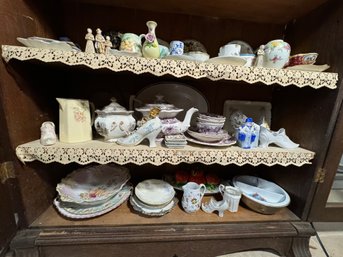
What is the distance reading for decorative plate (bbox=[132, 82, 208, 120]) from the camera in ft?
2.37

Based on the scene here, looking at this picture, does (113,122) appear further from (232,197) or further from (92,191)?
(232,197)

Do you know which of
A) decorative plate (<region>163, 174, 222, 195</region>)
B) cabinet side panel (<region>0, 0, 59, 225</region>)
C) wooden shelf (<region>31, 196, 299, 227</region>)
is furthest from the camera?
decorative plate (<region>163, 174, 222, 195</region>)

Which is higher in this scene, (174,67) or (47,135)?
(174,67)

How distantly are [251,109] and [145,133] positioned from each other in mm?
535

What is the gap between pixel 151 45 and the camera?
51cm

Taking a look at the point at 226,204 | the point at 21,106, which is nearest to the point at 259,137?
the point at 226,204

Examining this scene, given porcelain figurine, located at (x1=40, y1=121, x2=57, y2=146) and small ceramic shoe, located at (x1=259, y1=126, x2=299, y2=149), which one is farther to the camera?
small ceramic shoe, located at (x1=259, y1=126, x2=299, y2=149)

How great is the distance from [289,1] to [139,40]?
535 mm

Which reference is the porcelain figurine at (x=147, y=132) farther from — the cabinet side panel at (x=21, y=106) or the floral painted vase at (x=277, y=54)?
the floral painted vase at (x=277, y=54)

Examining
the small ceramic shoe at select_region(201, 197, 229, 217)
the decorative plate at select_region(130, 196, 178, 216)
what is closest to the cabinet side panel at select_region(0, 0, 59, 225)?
the decorative plate at select_region(130, 196, 178, 216)

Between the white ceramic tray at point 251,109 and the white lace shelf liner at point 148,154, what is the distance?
0.22 m

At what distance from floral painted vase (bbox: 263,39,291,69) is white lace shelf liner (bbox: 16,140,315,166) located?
293 millimetres

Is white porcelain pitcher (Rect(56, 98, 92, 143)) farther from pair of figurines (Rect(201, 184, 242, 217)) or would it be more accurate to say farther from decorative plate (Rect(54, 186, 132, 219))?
pair of figurines (Rect(201, 184, 242, 217))

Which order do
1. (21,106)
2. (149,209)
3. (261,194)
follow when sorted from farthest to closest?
(261,194)
(149,209)
(21,106)
